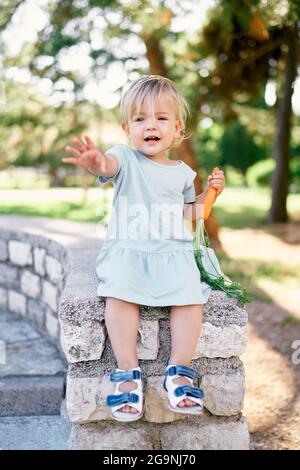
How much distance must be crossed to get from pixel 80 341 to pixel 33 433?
76cm

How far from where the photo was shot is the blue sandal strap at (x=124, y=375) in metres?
2.09

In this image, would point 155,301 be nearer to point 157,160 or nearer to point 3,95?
point 157,160

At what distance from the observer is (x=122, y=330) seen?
215cm

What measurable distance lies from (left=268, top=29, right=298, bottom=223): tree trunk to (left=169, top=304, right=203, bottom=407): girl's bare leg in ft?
31.6

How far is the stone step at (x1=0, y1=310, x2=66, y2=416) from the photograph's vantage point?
9.49ft

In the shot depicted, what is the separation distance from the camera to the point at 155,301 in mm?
2178

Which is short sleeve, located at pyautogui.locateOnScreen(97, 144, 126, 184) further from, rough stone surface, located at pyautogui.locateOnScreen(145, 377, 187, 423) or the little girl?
rough stone surface, located at pyautogui.locateOnScreen(145, 377, 187, 423)

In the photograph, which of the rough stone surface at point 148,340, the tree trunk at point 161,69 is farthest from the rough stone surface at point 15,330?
the tree trunk at point 161,69

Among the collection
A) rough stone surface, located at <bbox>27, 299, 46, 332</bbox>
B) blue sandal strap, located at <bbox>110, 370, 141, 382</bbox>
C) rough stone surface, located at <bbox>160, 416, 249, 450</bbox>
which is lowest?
rough stone surface, located at <bbox>160, 416, 249, 450</bbox>

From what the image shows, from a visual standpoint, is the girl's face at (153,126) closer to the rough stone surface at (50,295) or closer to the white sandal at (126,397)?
the white sandal at (126,397)

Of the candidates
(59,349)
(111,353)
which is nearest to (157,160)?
(111,353)

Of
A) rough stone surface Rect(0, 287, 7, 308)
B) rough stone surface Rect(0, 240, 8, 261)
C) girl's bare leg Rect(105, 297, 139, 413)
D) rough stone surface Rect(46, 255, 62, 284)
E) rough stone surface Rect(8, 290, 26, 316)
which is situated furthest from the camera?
rough stone surface Rect(0, 287, 7, 308)

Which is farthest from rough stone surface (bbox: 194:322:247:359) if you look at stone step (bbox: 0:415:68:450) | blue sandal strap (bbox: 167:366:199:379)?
stone step (bbox: 0:415:68:450)

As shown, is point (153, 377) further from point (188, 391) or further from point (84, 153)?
point (84, 153)
